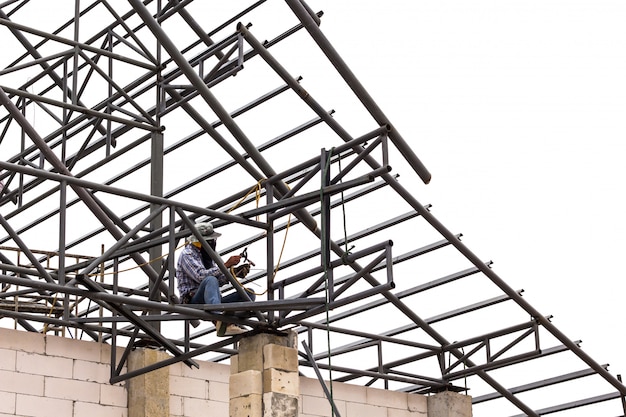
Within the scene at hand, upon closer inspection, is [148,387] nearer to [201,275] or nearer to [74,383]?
[74,383]

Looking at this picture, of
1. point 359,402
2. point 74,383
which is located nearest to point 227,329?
point 74,383

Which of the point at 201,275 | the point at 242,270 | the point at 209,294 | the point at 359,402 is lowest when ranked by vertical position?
the point at 359,402

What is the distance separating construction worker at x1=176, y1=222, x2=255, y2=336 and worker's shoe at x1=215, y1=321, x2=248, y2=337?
2 cm

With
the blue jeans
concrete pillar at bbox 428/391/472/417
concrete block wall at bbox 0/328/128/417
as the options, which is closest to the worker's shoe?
the blue jeans

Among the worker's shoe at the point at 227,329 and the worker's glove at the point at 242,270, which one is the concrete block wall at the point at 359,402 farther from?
the worker's glove at the point at 242,270

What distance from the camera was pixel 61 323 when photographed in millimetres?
16297

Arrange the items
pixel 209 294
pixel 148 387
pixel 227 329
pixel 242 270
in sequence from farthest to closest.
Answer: pixel 148 387 → pixel 227 329 → pixel 242 270 → pixel 209 294

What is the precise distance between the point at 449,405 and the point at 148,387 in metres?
6.20

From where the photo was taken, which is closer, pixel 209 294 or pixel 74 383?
pixel 209 294

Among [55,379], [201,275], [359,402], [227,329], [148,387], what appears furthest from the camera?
[359,402]

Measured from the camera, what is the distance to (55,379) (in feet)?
53.5

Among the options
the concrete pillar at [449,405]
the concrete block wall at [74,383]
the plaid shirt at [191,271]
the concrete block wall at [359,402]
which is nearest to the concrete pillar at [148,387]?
the concrete block wall at [74,383]

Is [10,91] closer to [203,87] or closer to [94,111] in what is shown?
[94,111]

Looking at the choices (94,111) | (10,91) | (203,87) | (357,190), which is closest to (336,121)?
(357,190)
